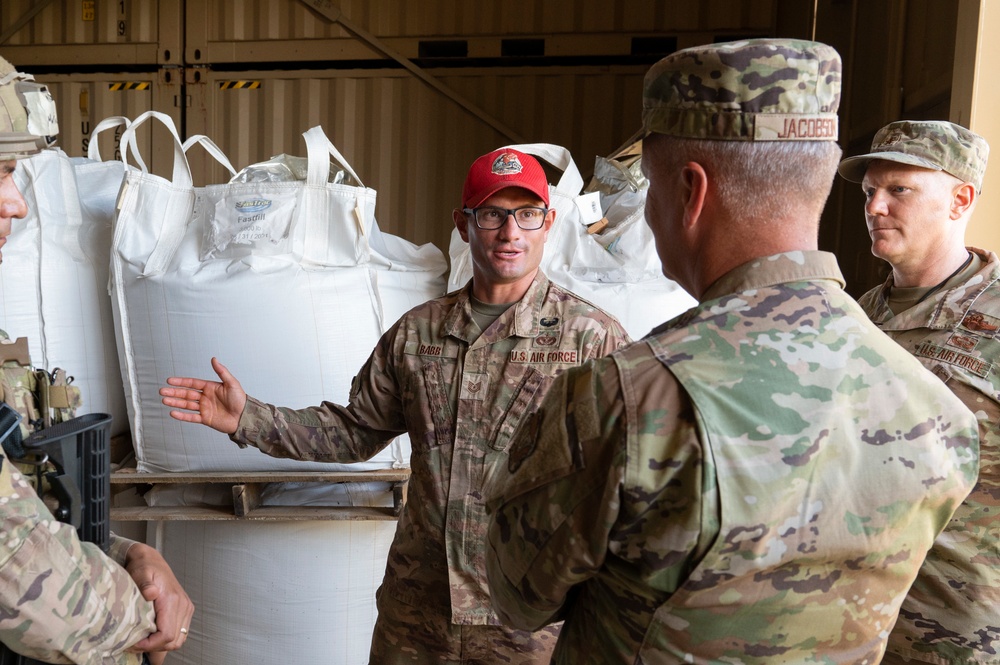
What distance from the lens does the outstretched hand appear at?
1.90 meters

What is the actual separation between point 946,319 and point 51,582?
1748 mm

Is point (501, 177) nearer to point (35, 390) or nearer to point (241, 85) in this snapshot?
point (35, 390)

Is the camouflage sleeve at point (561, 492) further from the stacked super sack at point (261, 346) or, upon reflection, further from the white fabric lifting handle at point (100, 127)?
the white fabric lifting handle at point (100, 127)

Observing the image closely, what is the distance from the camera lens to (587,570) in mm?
992

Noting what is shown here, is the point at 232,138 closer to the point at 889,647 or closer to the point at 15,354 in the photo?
the point at 15,354

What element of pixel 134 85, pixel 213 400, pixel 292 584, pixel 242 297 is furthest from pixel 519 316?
pixel 134 85

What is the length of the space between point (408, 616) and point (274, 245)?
1.23m

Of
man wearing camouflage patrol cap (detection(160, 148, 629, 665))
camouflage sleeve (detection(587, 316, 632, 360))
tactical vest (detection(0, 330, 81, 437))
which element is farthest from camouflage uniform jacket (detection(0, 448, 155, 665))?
camouflage sleeve (detection(587, 316, 632, 360))

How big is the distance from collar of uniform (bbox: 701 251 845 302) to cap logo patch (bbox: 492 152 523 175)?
3.62 feet

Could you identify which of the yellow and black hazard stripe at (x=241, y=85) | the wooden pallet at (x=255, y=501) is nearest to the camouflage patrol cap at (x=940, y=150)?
the wooden pallet at (x=255, y=501)

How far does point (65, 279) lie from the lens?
2613 millimetres

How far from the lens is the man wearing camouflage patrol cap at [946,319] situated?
1.68 metres

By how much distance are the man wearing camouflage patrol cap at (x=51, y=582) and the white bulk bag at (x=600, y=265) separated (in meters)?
1.62

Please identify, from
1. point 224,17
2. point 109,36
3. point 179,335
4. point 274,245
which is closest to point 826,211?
point 274,245
